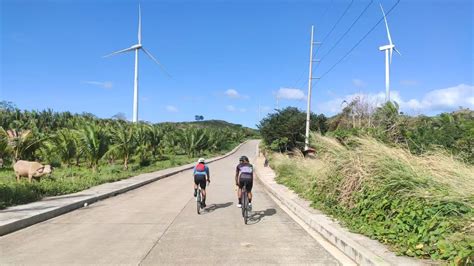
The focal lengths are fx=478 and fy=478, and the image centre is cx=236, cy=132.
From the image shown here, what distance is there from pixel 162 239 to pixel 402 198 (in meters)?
4.71

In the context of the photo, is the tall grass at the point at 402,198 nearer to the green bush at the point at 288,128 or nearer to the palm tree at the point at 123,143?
the palm tree at the point at 123,143

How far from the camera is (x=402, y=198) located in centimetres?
909

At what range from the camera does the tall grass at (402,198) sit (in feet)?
22.9

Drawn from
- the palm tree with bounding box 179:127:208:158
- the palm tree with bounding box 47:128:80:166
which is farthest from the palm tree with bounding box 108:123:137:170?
the palm tree with bounding box 179:127:208:158

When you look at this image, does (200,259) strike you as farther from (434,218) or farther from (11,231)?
(11,231)

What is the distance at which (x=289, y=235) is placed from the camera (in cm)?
1014

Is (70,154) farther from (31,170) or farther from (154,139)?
(154,139)

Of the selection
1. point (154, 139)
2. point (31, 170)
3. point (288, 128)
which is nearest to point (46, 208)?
point (31, 170)

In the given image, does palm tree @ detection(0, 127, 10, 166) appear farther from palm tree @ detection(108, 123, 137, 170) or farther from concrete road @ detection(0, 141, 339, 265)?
concrete road @ detection(0, 141, 339, 265)

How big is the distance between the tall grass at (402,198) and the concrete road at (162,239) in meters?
1.21

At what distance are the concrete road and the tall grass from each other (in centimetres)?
121

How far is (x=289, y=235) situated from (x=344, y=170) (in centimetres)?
295

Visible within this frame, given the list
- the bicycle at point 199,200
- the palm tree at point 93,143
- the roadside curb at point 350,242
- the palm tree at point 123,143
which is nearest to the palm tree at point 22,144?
the palm tree at point 93,143

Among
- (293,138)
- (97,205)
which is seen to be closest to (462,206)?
(97,205)
